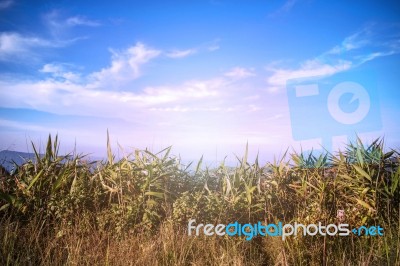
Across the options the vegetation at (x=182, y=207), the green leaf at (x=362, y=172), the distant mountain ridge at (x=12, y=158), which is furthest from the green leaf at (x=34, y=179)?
the green leaf at (x=362, y=172)

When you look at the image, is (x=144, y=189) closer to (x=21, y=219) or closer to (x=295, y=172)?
(x=21, y=219)

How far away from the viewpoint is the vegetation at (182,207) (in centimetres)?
404

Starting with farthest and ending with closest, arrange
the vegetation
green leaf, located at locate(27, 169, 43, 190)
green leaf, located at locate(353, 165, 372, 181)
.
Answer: green leaf, located at locate(353, 165, 372, 181)
green leaf, located at locate(27, 169, 43, 190)
the vegetation

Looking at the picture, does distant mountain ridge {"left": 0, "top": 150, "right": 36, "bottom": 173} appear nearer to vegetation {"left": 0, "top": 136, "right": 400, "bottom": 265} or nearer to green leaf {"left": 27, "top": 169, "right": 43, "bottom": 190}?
vegetation {"left": 0, "top": 136, "right": 400, "bottom": 265}

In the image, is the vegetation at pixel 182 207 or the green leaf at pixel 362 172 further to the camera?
the green leaf at pixel 362 172

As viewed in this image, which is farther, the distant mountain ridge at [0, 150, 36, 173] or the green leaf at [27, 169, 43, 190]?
the distant mountain ridge at [0, 150, 36, 173]

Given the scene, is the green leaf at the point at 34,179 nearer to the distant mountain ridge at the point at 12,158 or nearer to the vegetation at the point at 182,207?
the vegetation at the point at 182,207

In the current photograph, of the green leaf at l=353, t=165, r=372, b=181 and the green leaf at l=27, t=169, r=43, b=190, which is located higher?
the green leaf at l=353, t=165, r=372, b=181

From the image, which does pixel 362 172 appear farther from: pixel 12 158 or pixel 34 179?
pixel 12 158

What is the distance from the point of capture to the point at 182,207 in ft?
15.1

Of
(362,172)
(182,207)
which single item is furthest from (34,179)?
(362,172)

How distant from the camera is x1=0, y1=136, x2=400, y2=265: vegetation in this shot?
4.04m

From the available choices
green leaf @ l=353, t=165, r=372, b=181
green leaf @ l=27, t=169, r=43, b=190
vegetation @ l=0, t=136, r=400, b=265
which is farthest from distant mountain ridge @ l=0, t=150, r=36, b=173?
green leaf @ l=353, t=165, r=372, b=181

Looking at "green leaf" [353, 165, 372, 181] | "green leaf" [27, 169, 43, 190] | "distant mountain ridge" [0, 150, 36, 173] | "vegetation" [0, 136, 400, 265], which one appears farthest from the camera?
"distant mountain ridge" [0, 150, 36, 173]
